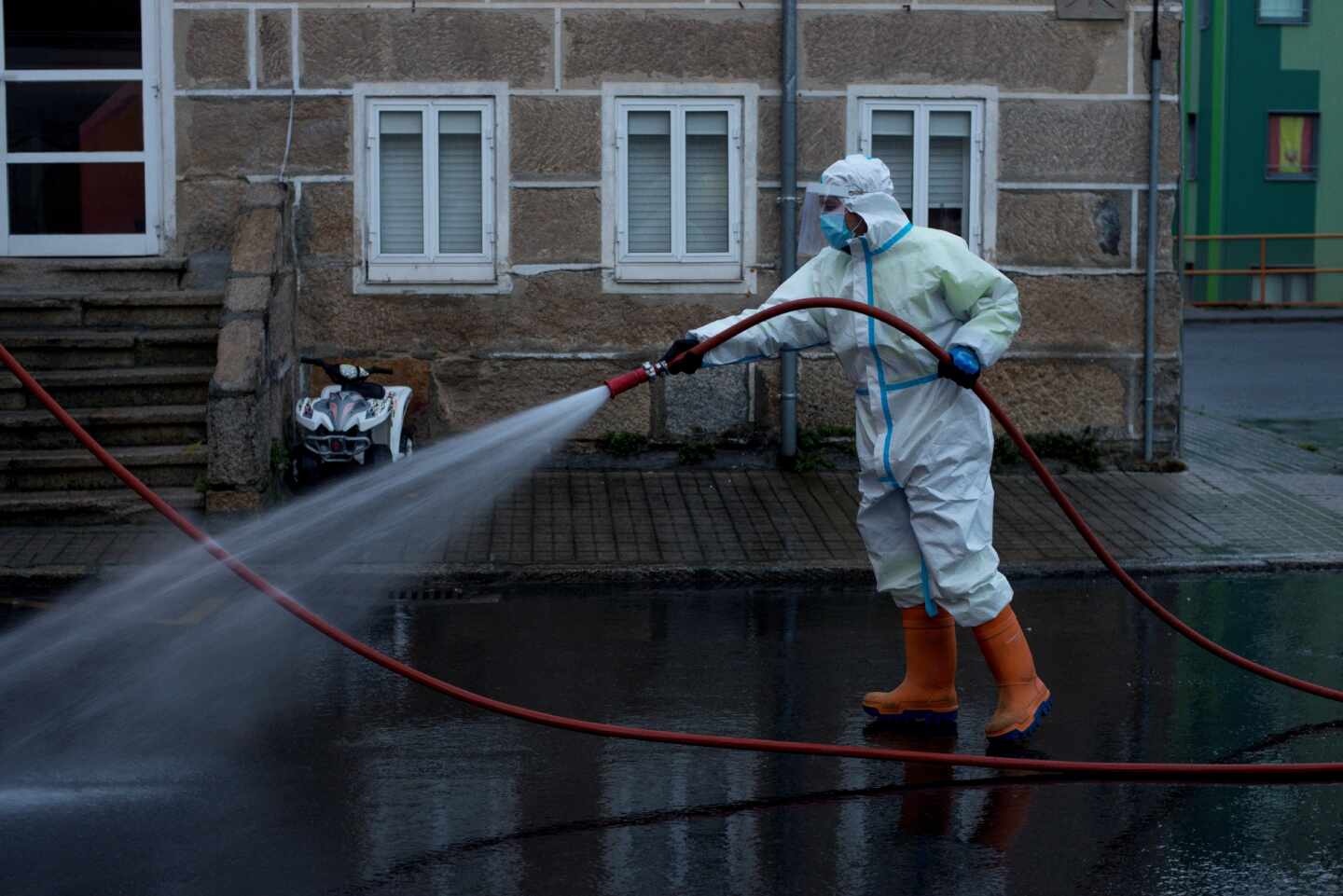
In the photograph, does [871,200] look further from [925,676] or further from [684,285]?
[684,285]

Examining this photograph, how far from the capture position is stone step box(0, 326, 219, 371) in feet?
37.7

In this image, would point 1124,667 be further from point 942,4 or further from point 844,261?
point 942,4

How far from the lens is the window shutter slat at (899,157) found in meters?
12.6

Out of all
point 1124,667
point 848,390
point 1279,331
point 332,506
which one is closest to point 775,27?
point 848,390

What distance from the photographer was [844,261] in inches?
254

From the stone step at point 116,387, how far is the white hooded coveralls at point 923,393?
19.3 feet

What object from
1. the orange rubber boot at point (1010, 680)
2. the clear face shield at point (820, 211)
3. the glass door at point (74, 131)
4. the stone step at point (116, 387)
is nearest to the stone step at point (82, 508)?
the stone step at point (116, 387)

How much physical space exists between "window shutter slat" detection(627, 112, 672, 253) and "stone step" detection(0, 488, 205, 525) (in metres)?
3.64

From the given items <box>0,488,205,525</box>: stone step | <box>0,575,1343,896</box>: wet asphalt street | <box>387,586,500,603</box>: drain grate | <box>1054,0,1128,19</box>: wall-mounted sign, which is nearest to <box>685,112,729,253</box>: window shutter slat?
<box>1054,0,1128,19</box>: wall-mounted sign

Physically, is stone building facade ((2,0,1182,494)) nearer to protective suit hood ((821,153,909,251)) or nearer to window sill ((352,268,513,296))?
window sill ((352,268,513,296))

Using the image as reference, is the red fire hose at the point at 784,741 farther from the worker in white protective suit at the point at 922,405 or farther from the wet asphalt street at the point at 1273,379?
the wet asphalt street at the point at 1273,379

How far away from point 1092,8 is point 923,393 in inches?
276

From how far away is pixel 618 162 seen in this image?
12.4 meters

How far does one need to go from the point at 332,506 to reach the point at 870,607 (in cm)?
390
